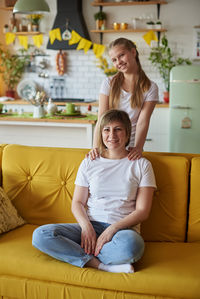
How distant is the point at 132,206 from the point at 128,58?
95 cm

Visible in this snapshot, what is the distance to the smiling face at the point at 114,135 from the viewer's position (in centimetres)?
219

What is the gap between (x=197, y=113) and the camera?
5410 mm

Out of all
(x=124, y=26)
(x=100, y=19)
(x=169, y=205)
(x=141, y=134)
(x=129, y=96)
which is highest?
(x=100, y=19)

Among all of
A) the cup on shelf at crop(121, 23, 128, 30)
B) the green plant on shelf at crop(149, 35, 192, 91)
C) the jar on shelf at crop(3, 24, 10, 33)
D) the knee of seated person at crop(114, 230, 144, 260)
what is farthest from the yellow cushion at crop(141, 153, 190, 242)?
the jar on shelf at crop(3, 24, 10, 33)

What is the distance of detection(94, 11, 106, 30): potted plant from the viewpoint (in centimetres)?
619

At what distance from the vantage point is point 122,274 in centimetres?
189

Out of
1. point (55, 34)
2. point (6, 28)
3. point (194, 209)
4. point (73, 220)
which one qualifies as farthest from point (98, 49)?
point (194, 209)

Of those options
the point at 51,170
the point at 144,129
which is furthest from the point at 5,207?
the point at 144,129

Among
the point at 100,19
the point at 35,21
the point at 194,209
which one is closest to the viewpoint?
the point at 194,209

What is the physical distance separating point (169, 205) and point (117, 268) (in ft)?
1.86

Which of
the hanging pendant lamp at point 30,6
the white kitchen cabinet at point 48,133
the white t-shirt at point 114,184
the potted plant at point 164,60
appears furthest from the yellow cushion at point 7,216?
the potted plant at point 164,60

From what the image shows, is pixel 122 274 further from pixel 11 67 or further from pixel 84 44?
pixel 11 67

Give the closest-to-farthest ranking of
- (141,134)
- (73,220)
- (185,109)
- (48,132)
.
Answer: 1. (73,220)
2. (141,134)
3. (48,132)
4. (185,109)

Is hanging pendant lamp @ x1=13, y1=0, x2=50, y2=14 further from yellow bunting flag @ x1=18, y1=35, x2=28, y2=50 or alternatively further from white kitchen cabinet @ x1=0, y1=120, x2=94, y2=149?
yellow bunting flag @ x1=18, y1=35, x2=28, y2=50
